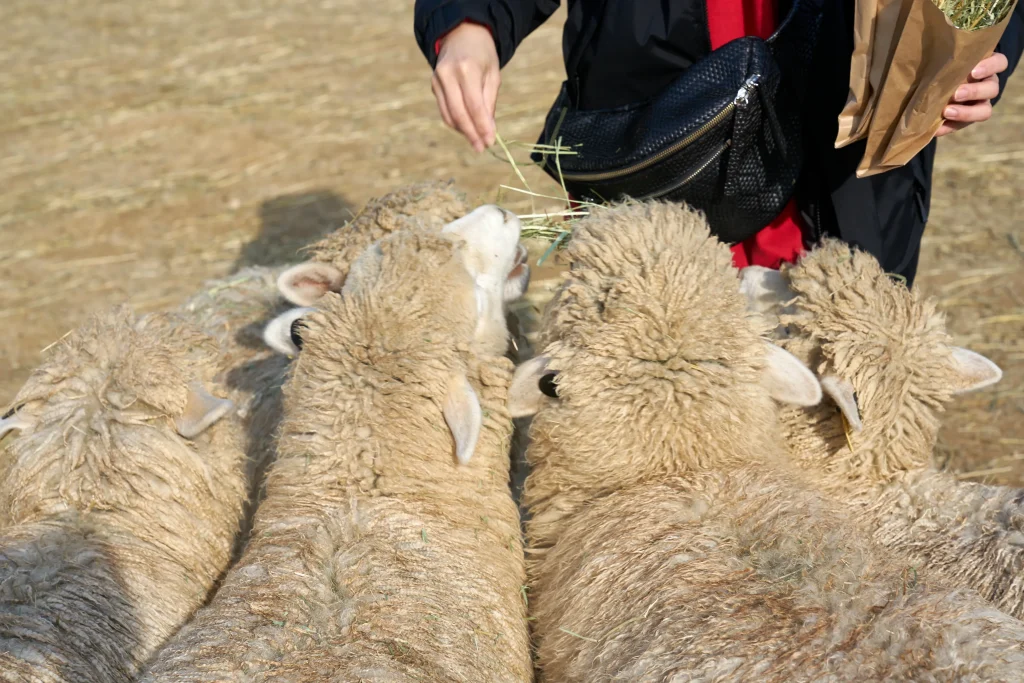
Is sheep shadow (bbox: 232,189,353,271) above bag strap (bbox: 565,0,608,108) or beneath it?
beneath

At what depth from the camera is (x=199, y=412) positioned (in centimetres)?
357

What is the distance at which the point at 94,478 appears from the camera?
3324mm

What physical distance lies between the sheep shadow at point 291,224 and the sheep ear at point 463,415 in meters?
3.50

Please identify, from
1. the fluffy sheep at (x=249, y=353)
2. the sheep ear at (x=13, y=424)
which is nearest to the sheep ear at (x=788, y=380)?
the fluffy sheep at (x=249, y=353)

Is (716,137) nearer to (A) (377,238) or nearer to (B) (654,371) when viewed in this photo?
(B) (654,371)

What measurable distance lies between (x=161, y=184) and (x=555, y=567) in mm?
5802

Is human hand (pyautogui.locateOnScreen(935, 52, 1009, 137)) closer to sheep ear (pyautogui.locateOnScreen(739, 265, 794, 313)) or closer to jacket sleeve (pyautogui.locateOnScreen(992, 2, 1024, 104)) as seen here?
jacket sleeve (pyautogui.locateOnScreen(992, 2, 1024, 104))

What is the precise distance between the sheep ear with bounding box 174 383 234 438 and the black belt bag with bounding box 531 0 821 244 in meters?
1.55

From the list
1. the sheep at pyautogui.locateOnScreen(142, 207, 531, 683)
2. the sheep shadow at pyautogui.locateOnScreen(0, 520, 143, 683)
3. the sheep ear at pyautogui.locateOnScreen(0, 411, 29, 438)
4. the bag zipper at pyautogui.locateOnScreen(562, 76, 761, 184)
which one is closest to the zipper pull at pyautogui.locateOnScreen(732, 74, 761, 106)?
the bag zipper at pyautogui.locateOnScreen(562, 76, 761, 184)

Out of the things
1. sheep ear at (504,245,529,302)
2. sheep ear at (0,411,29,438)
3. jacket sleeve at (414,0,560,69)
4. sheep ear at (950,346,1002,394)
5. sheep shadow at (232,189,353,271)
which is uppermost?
jacket sleeve at (414,0,560,69)

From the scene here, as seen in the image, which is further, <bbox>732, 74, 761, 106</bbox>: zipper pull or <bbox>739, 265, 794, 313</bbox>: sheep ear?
<bbox>739, 265, 794, 313</bbox>: sheep ear

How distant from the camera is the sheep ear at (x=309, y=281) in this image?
3701 millimetres

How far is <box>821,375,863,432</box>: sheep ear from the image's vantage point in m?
3.19

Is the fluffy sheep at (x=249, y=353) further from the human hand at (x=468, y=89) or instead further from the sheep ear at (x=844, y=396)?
the sheep ear at (x=844, y=396)
